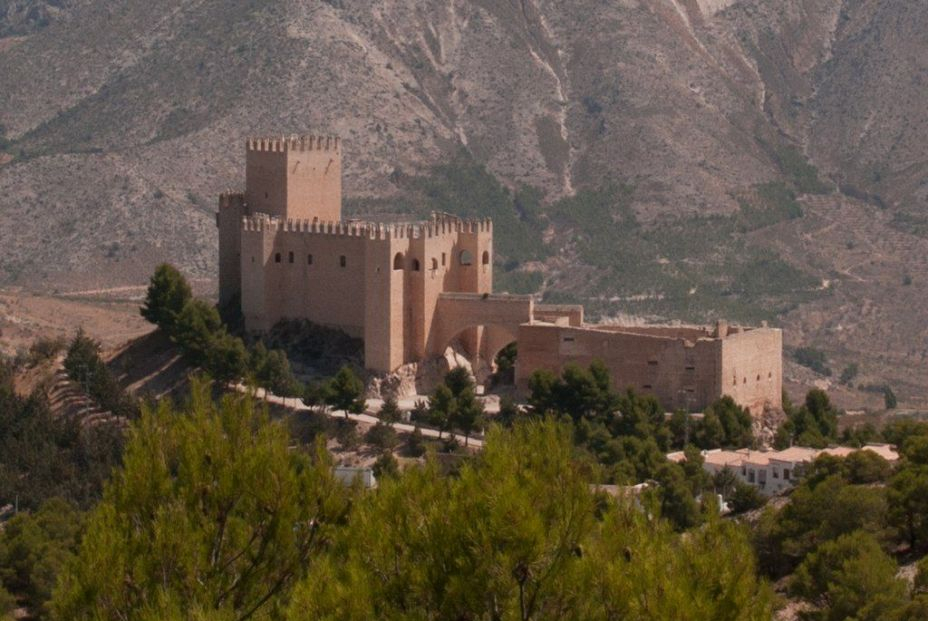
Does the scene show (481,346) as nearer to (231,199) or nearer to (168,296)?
(231,199)

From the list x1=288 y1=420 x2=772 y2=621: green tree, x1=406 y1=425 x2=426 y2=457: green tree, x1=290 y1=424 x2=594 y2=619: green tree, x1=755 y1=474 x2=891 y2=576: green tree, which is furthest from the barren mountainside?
x1=288 y1=420 x2=772 y2=621: green tree

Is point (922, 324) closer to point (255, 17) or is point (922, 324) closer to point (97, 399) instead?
point (255, 17)

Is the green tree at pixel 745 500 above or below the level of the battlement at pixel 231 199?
below

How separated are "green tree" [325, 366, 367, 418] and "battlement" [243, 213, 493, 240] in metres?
3.26

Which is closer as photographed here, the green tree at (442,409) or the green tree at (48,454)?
the green tree at (48,454)

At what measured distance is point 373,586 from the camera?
2095cm

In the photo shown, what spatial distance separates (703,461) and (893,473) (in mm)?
6884

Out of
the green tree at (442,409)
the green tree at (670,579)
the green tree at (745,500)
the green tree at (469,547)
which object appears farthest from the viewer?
the green tree at (442,409)

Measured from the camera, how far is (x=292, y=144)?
54875 mm

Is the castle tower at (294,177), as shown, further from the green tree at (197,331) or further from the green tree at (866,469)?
the green tree at (866,469)

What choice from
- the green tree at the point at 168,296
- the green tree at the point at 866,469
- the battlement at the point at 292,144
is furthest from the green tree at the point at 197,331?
the green tree at the point at 866,469

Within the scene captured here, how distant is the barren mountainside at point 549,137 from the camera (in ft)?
289

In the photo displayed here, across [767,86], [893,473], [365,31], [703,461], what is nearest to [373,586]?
[893,473]

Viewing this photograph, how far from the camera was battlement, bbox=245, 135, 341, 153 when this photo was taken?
180 ft
